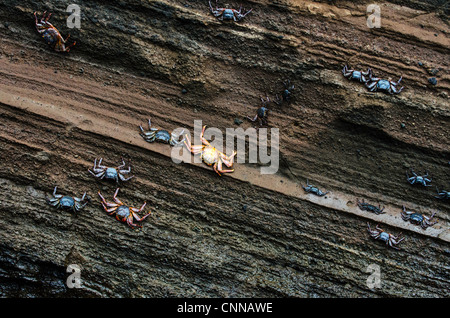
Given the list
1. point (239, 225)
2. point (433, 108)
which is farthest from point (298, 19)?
point (239, 225)

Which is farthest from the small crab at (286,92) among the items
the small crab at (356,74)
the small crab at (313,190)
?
the small crab at (313,190)

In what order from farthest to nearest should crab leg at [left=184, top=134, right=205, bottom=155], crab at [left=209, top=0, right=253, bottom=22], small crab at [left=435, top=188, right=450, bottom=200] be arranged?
small crab at [left=435, top=188, right=450, bottom=200] < crab leg at [left=184, top=134, right=205, bottom=155] < crab at [left=209, top=0, right=253, bottom=22]

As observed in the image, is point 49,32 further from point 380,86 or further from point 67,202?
point 380,86

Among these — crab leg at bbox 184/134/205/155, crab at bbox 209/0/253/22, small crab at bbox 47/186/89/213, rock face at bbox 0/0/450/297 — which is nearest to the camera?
small crab at bbox 47/186/89/213

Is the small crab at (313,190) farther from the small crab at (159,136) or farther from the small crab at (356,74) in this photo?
the small crab at (159,136)

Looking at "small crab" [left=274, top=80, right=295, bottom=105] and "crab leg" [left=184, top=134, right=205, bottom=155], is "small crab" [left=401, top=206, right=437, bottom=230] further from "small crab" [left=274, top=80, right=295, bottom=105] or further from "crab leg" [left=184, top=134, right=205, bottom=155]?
"crab leg" [left=184, top=134, right=205, bottom=155]

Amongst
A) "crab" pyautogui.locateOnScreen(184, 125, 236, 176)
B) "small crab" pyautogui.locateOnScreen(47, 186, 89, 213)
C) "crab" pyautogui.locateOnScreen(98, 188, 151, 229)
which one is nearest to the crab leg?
"crab" pyautogui.locateOnScreen(184, 125, 236, 176)

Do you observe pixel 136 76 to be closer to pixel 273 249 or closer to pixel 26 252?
pixel 26 252
